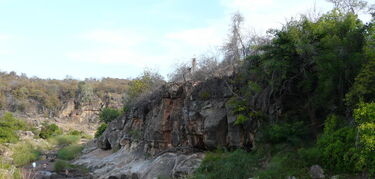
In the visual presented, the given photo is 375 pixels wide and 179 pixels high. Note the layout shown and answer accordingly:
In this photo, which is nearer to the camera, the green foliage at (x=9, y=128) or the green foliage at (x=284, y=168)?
the green foliage at (x=284, y=168)

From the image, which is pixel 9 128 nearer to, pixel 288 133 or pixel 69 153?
pixel 69 153

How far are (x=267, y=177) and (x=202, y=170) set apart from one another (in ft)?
12.3

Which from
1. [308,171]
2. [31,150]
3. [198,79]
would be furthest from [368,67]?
[31,150]

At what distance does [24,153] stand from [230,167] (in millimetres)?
24779

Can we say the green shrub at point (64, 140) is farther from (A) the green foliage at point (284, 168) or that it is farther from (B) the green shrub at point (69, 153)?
(A) the green foliage at point (284, 168)

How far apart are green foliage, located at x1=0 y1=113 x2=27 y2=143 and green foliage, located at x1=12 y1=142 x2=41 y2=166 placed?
1080 millimetres

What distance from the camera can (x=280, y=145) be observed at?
14.0m

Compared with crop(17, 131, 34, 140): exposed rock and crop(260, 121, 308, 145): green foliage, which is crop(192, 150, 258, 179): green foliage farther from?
crop(17, 131, 34, 140): exposed rock

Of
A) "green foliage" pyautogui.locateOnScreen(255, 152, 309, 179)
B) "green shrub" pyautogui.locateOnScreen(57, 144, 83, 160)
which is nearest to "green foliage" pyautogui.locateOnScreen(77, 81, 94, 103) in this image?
"green shrub" pyautogui.locateOnScreen(57, 144, 83, 160)

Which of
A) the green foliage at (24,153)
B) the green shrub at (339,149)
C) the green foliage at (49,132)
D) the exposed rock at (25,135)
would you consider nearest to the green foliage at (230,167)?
the green shrub at (339,149)

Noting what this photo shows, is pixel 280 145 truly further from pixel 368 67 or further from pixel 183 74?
pixel 183 74

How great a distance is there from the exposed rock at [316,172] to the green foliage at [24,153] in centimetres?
2557

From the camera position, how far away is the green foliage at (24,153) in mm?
31028

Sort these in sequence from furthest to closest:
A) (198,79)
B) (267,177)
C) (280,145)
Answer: (198,79) → (280,145) → (267,177)
